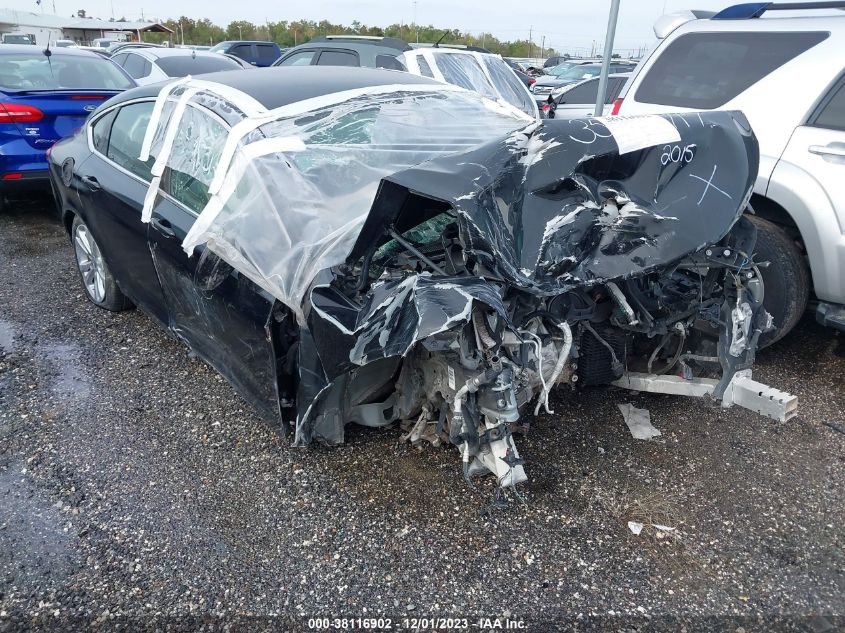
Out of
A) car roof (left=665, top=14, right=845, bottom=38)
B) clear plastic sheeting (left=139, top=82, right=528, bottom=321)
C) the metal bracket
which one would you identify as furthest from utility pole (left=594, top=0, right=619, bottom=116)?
the metal bracket

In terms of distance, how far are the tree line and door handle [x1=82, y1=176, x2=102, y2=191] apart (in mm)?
46529

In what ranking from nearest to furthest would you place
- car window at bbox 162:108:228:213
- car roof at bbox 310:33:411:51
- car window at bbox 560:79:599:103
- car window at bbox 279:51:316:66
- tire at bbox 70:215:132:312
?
car window at bbox 162:108:228:213
tire at bbox 70:215:132:312
car roof at bbox 310:33:411:51
car window at bbox 560:79:599:103
car window at bbox 279:51:316:66

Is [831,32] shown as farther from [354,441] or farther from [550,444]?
[354,441]

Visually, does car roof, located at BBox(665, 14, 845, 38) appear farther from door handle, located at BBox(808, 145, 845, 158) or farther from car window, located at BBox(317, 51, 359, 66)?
car window, located at BBox(317, 51, 359, 66)

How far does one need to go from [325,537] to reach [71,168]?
10.8ft

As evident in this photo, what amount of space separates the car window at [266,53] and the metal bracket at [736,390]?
640 inches

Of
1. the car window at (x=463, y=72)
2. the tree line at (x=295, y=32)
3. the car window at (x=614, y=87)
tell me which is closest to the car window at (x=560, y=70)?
the car window at (x=614, y=87)

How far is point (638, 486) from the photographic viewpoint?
2.90m

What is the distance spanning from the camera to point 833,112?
3623mm

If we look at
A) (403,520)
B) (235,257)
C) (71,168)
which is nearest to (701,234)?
(403,520)

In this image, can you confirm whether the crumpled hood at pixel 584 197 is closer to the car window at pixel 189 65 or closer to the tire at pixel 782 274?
the tire at pixel 782 274

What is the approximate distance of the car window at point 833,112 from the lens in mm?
3594

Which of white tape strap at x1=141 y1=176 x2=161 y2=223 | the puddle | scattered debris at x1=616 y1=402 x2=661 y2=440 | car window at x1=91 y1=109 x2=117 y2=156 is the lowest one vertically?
the puddle

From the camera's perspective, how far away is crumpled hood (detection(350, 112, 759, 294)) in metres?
2.41
